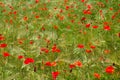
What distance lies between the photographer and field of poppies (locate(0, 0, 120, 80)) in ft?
11.6

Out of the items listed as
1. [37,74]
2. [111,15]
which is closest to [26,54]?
[37,74]

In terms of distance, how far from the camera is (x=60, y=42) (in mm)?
4324

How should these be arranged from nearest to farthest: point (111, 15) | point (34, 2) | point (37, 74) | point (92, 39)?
1. point (37, 74)
2. point (92, 39)
3. point (111, 15)
4. point (34, 2)

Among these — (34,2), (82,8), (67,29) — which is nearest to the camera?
(67,29)

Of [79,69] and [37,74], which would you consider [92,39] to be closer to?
[79,69]

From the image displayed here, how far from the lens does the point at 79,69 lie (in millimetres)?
3564

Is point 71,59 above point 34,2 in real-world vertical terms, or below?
below

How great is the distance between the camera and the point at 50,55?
396cm

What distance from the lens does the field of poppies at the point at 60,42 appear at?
3.55m

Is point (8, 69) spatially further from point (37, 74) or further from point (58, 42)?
point (58, 42)

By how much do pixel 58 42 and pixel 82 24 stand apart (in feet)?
2.66

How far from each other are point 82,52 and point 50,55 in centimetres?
44

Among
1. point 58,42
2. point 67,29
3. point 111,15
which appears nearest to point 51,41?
point 58,42

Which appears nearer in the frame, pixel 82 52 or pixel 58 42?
pixel 82 52
